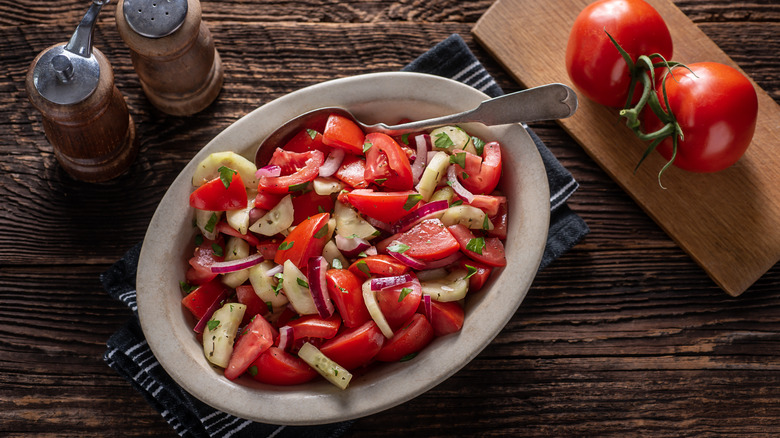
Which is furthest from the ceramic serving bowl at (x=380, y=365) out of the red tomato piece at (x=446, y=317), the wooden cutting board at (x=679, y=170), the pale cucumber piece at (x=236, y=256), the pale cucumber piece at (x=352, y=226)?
the wooden cutting board at (x=679, y=170)

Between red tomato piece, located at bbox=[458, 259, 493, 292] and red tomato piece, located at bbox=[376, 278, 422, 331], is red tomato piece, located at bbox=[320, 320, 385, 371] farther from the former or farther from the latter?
red tomato piece, located at bbox=[458, 259, 493, 292]

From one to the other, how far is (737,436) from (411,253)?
4.66 ft

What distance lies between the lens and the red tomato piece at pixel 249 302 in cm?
186

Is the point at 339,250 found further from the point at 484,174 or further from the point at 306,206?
the point at 484,174

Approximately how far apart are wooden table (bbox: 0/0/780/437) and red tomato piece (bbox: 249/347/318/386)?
1.55 ft

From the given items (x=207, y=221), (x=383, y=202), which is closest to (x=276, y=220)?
(x=207, y=221)

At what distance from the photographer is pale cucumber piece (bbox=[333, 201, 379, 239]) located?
5.94 ft

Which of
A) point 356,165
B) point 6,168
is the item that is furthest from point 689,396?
point 6,168

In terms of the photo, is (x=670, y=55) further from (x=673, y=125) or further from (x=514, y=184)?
(x=514, y=184)

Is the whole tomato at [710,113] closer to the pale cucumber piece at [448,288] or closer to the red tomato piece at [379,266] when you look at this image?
the pale cucumber piece at [448,288]

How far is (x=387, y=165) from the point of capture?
1811mm

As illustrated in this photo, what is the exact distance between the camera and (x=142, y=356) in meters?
2.08

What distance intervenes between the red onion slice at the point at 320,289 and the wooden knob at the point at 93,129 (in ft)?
2.71

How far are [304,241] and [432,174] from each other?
16.6 inches
